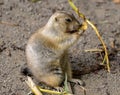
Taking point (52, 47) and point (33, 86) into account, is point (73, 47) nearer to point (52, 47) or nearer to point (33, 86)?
point (52, 47)

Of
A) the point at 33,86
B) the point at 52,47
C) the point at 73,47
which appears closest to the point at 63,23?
the point at 52,47

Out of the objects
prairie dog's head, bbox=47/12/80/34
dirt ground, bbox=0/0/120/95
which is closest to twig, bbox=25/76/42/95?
dirt ground, bbox=0/0/120/95

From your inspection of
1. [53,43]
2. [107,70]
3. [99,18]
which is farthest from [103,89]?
[99,18]

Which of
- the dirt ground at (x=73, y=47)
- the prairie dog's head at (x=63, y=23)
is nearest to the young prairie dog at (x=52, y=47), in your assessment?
the prairie dog's head at (x=63, y=23)

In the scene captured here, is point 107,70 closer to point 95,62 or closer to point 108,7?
point 95,62

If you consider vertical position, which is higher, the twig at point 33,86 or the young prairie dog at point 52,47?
the young prairie dog at point 52,47

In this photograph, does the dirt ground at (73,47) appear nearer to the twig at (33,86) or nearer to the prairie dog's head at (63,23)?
the twig at (33,86)

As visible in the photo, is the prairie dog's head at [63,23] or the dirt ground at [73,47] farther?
the dirt ground at [73,47]
